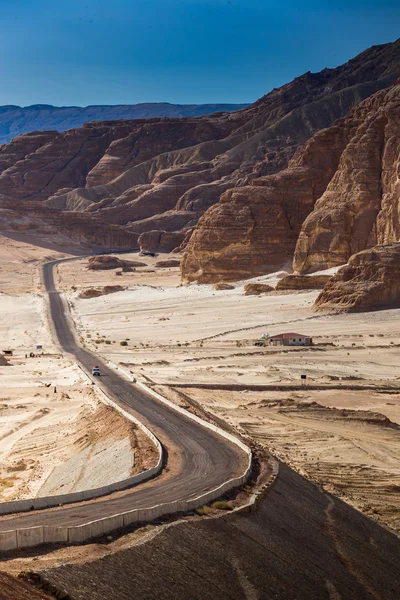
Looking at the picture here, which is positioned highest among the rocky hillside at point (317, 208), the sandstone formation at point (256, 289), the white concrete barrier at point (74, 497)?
the rocky hillside at point (317, 208)

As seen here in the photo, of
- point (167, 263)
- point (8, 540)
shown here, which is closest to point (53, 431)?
point (8, 540)

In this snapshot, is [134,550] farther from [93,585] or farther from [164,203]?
[164,203]

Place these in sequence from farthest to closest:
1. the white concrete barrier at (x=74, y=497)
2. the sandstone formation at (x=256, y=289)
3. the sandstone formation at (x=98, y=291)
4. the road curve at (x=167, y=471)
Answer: the sandstone formation at (x=98, y=291) < the sandstone formation at (x=256, y=289) < the white concrete barrier at (x=74, y=497) < the road curve at (x=167, y=471)

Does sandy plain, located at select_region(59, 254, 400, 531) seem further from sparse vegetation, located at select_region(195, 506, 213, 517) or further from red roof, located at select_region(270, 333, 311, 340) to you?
sparse vegetation, located at select_region(195, 506, 213, 517)

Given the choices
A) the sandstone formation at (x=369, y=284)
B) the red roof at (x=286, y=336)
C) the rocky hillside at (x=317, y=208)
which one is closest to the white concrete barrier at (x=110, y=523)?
the red roof at (x=286, y=336)

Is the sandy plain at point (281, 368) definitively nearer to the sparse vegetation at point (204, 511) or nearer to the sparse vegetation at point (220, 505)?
the sparse vegetation at point (220, 505)

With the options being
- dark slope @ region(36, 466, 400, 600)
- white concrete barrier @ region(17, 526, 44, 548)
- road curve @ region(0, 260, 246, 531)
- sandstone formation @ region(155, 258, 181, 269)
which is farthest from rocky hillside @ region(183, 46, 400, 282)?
white concrete barrier @ region(17, 526, 44, 548)

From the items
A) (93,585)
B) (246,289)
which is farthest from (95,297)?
(93,585)

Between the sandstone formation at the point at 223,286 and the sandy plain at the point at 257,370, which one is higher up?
the sandstone formation at the point at 223,286

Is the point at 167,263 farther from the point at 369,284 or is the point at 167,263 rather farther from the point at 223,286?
the point at 369,284
